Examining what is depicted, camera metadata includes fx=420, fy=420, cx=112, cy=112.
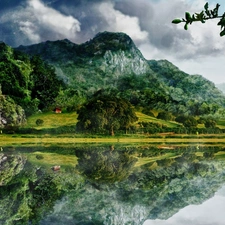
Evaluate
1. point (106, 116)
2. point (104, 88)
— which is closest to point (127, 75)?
point (104, 88)

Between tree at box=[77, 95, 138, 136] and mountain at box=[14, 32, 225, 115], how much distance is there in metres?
2.46

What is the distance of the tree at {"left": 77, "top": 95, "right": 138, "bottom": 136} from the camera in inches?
1054

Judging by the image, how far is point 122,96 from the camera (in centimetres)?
2998

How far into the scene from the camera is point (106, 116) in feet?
88.0

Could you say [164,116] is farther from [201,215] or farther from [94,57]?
[201,215]

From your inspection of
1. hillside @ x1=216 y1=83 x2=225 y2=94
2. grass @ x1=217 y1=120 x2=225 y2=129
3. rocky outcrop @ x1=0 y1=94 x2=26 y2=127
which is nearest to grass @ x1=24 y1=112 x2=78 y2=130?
rocky outcrop @ x1=0 y1=94 x2=26 y2=127

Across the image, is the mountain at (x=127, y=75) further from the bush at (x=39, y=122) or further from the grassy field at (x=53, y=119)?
the bush at (x=39, y=122)

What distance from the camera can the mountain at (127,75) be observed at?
3072 cm

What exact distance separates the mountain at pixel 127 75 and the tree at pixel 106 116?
2.46 meters

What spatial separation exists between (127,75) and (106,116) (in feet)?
23.0

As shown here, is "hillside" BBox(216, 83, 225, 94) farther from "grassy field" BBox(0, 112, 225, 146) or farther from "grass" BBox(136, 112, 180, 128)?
"grass" BBox(136, 112, 180, 128)

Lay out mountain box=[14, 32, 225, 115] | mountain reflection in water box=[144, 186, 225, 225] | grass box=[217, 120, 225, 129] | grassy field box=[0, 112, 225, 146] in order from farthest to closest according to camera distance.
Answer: mountain box=[14, 32, 225, 115], grass box=[217, 120, 225, 129], grassy field box=[0, 112, 225, 146], mountain reflection in water box=[144, 186, 225, 225]

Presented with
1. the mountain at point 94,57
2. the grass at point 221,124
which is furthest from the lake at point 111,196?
the mountain at point 94,57

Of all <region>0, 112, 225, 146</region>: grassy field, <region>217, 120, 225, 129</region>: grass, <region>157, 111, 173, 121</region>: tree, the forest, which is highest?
the forest
